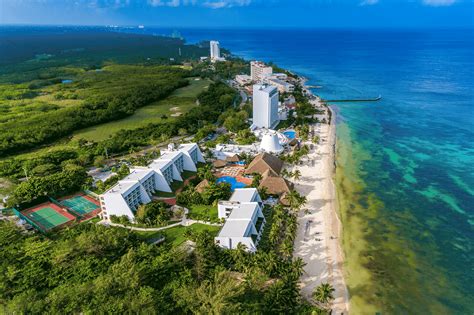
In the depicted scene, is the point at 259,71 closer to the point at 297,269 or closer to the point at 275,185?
the point at 275,185

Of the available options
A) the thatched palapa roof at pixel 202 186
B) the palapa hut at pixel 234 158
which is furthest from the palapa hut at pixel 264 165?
the thatched palapa roof at pixel 202 186

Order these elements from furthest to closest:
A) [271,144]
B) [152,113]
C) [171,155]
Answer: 1. [152,113]
2. [271,144]
3. [171,155]

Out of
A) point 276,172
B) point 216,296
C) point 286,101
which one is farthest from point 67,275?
point 286,101

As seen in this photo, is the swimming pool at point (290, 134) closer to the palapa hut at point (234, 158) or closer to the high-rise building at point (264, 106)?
the high-rise building at point (264, 106)

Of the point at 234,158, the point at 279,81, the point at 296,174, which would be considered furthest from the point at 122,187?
the point at 279,81

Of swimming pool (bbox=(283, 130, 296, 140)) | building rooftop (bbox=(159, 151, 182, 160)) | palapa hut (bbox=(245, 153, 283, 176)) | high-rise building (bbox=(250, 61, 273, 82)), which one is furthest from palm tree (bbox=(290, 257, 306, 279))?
high-rise building (bbox=(250, 61, 273, 82))

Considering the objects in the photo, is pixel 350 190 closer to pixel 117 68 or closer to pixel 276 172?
pixel 276 172

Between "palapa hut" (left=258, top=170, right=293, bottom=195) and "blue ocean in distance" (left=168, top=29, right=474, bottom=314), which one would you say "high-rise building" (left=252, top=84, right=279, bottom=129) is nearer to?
"blue ocean in distance" (left=168, top=29, right=474, bottom=314)
